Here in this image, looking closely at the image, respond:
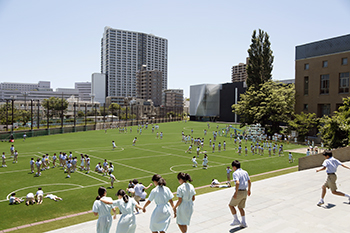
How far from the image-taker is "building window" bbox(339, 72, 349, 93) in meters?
43.3

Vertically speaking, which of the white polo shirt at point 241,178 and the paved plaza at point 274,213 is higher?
the white polo shirt at point 241,178

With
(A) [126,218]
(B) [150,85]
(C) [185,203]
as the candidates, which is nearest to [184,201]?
(C) [185,203]

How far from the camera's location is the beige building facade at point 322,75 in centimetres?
4381

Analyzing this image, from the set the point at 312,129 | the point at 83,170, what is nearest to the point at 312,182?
the point at 83,170

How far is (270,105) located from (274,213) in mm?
44546

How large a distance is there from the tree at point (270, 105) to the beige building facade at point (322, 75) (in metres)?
1.97

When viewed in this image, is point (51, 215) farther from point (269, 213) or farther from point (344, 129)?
point (344, 129)

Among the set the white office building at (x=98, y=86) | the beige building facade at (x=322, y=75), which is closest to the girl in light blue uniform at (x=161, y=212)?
the beige building facade at (x=322, y=75)

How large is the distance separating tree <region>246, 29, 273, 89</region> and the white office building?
448 feet

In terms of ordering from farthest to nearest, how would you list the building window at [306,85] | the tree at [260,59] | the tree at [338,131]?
1. the tree at [260,59]
2. the building window at [306,85]
3. the tree at [338,131]

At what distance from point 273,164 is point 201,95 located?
3189 inches

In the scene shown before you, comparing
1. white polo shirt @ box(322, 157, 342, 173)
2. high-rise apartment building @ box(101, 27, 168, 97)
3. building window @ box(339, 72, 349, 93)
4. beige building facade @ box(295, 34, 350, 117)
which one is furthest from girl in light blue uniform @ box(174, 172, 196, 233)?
high-rise apartment building @ box(101, 27, 168, 97)

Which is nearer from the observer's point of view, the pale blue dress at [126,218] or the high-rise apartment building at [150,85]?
the pale blue dress at [126,218]

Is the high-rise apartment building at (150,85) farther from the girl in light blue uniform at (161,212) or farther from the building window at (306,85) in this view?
the girl in light blue uniform at (161,212)
